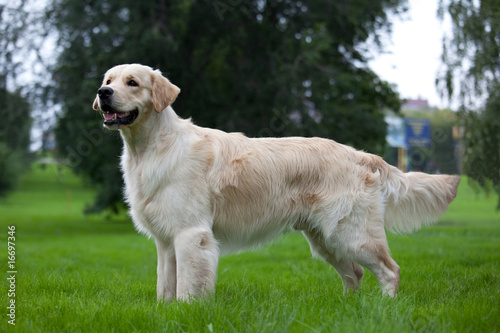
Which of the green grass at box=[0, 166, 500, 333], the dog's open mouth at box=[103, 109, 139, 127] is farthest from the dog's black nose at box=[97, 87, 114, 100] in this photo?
the green grass at box=[0, 166, 500, 333]

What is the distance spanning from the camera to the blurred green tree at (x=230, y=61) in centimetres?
1449

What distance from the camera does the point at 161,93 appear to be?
4367 millimetres

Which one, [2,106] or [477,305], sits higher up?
[2,106]

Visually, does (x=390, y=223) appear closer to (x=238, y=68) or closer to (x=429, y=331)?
(x=429, y=331)

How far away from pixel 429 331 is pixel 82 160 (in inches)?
614

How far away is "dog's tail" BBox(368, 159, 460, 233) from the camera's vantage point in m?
4.73

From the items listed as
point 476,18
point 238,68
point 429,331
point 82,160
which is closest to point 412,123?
point 238,68

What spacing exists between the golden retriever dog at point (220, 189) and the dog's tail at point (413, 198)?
0.28ft

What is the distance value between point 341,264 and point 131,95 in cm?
252

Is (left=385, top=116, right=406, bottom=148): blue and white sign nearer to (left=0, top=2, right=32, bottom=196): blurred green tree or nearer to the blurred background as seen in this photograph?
the blurred background

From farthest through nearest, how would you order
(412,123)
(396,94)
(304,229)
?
1. (412,123)
2. (396,94)
3. (304,229)

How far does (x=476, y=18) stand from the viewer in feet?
22.8

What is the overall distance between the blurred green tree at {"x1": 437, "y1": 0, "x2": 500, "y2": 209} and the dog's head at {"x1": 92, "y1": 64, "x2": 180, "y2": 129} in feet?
15.3

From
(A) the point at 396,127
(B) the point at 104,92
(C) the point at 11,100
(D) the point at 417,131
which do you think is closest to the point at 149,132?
(B) the point at 104,92
